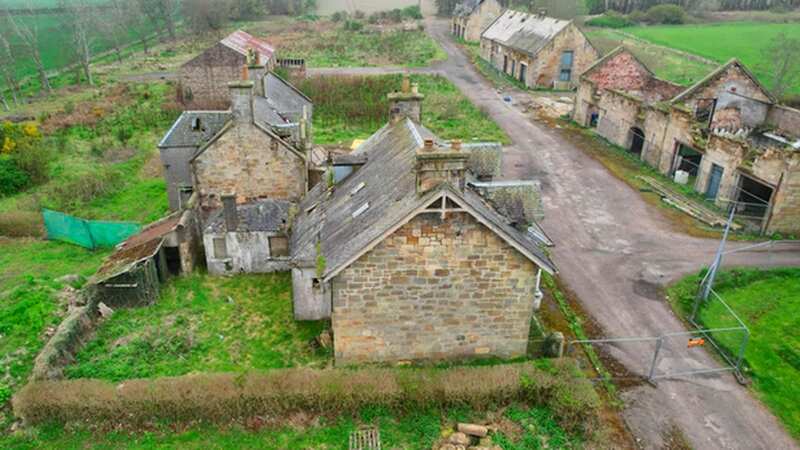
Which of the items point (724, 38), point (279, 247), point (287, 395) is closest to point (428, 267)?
point (287, 395)

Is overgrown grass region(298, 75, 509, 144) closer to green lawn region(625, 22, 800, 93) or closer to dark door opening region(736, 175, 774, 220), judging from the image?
dark door opening region(736, 175, 774, 220)

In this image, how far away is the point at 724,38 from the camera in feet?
274

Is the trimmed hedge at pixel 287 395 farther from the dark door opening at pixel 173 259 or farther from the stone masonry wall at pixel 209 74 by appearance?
the stone masonry wall at pixel 209 74

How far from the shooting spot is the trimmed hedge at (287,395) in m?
15.5

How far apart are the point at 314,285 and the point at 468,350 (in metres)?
6.17

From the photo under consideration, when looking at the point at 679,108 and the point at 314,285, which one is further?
the point at 679,108

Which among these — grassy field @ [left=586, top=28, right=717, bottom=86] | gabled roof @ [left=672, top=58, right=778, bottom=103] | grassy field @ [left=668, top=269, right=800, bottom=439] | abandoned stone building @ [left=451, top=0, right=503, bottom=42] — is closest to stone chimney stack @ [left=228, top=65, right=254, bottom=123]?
grassy field @ [left=668, top=269, right=800, bottom=439]

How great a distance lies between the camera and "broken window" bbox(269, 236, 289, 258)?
77.6 ft

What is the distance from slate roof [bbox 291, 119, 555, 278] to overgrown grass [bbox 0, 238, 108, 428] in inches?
376

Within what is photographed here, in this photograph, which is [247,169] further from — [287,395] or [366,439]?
[366,439]

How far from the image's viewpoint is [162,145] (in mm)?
28141

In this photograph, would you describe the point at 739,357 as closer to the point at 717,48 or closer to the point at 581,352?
the point at 581,352

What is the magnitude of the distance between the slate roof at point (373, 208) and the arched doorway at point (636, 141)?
2384cm

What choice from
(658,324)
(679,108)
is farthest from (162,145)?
(679,108)
